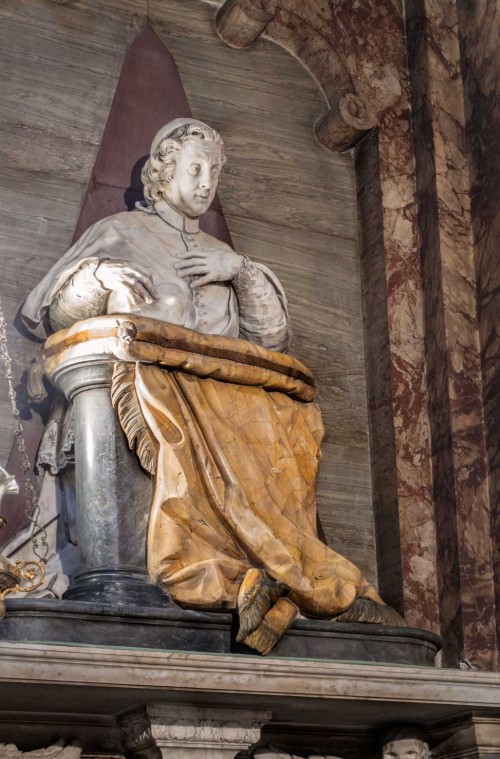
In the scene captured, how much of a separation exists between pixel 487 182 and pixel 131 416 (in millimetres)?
2361

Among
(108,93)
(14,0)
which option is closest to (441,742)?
(108,93)

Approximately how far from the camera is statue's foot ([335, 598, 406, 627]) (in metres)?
4.91

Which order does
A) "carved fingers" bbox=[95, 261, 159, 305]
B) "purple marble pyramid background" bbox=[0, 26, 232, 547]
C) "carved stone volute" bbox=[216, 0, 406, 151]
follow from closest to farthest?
1. "carved fingers" bbox=[95, 261, 159, 305]
2. "purple marble pyramid background" bbox=[0, 26, 232, 547]
3. "carved stone volute" bbox=[216, 0, 406, 151]

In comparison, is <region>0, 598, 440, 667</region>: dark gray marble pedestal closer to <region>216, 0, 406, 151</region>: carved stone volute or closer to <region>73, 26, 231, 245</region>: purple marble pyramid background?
<region>73, 26, 231, 245</region>: purple marble pyramid background

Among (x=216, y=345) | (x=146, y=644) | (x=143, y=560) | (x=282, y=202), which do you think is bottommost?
(x=146, y=644)

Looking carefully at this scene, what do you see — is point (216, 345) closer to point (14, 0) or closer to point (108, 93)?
point (108, 93)

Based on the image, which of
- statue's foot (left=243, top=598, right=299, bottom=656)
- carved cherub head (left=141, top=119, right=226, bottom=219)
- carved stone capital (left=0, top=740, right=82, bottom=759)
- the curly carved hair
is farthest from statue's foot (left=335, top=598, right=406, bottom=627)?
the curly carved hair

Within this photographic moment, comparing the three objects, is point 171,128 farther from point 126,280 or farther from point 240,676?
point 240,676

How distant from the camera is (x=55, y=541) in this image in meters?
5.19

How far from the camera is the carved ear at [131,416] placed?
4.84m

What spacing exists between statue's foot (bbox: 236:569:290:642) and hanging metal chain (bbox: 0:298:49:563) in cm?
97

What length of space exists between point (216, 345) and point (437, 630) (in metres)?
1.67

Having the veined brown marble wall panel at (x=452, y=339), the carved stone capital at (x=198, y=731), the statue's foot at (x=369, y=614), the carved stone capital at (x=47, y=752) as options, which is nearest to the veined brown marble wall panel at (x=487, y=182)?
the veined brown marble wall panel at (x=452, y=339)

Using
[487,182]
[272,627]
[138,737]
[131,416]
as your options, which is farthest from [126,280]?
[487,182]
